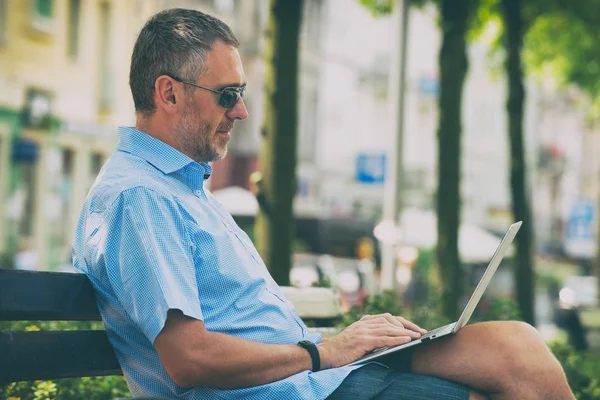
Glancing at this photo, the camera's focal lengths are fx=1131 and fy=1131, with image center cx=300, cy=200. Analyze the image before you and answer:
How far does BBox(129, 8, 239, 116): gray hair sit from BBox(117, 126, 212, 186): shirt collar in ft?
0.30

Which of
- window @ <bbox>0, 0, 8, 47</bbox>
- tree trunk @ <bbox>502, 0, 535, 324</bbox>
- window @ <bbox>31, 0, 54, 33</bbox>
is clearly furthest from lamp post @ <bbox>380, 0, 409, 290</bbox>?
window @ <bbox>31, 0, 54, 33</bbox>

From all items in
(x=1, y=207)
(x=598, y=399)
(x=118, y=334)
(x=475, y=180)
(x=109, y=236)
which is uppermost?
(x=109, y=236)

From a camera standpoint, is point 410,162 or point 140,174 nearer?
point 140,174

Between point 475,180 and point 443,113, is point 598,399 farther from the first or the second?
point 475,180

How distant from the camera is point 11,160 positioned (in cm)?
2214

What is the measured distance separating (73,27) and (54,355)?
76.4 feet

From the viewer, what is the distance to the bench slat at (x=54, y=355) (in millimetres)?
2895

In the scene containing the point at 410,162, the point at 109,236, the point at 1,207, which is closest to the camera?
the point at 109,236

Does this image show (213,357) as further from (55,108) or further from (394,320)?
(55,108)

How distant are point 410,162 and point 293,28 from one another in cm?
4970

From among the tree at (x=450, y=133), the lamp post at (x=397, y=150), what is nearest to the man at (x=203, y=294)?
the tree at (x=450, y=133)

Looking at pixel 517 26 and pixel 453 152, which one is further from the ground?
pixel 517 26

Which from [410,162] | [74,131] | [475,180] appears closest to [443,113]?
[74,131]

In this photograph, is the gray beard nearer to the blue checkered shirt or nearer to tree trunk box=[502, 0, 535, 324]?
the blue checkered shirt
